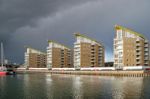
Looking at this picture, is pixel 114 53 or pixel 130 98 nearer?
pixel 130 98

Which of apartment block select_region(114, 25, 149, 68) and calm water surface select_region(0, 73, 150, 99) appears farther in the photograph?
apartment block select_region(114, 25, 149, 68)

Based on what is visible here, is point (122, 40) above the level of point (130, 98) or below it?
above

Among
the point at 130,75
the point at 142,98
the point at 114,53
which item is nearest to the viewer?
the point at 142,98

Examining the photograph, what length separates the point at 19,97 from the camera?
227ft

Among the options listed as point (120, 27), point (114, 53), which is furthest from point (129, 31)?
point (114, 53)

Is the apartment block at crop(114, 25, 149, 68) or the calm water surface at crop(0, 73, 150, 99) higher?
the apartment block at crop(114, 25, 149, 68)

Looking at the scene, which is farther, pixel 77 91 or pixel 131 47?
pixel 131 47

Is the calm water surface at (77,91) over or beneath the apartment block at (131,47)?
beneath

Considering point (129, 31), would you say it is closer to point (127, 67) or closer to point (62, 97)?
point (127, 67)

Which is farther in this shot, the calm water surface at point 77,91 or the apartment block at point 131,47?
the apartment block at point 131,47

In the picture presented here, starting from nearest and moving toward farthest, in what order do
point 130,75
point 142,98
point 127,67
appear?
1. point 142,98
2. point 130,75
3. point 127,67

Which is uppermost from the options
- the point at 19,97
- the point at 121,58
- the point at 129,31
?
the point at 129,31

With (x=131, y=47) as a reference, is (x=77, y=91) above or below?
below

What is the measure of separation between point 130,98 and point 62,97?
14833 millimetres
